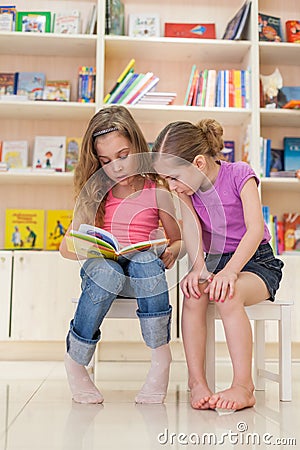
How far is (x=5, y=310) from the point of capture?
8.45 ft

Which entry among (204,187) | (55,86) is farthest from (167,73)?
(204,187)

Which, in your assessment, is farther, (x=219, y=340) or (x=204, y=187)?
(x=219, y=340)

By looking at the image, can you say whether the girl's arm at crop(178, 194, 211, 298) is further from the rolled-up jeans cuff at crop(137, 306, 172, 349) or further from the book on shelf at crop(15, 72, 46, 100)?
the book on shelf at crop(15, 72, 46, 100)

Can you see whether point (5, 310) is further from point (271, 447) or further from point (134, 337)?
point (271, 447)

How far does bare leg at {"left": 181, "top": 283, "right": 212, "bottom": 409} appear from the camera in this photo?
55.8 inches

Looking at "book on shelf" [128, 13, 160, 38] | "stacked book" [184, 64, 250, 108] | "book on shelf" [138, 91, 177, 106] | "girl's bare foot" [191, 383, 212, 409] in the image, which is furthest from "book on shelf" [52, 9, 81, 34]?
"girl's bare foot" [191, 383, 212, 409]

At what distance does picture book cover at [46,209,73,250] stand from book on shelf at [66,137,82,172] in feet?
0.74

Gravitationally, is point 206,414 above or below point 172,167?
below

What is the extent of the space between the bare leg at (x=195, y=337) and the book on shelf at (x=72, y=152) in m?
1.59

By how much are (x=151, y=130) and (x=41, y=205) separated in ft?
2.25

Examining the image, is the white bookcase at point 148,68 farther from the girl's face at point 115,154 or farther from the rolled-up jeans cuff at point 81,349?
the rolled-up jeans cuff at point 81,349

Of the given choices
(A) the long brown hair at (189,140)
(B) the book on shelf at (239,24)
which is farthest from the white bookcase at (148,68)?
(A) the long brown hair at (189,140)

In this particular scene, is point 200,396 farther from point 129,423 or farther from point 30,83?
point 30,83

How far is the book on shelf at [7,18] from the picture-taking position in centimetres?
288
